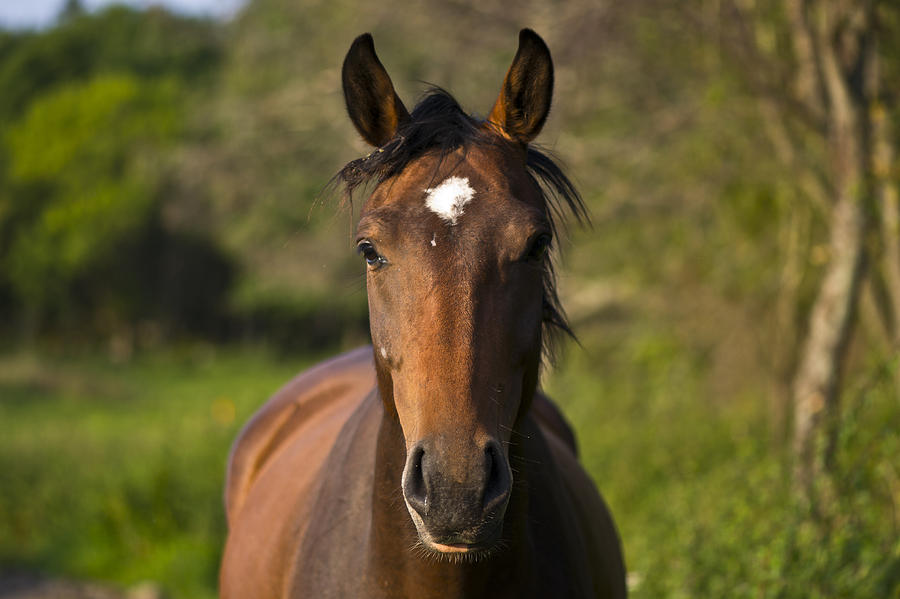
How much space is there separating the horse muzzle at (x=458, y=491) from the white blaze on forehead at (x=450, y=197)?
0.59m

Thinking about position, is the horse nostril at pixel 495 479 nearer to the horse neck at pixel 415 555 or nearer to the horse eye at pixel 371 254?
the horse neck at pixel 415 555

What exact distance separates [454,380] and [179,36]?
627 inches

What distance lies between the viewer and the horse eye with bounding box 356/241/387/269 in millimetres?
2367

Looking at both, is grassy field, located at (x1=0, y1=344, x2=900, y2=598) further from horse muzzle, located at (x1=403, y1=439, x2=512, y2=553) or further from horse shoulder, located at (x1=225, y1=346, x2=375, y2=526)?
horse muzzle, located at (x1=403, y1=439, x2=512, y2=553)

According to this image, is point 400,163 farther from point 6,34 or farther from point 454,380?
point 6,34

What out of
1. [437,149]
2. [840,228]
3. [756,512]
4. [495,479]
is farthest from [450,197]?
[840,228]

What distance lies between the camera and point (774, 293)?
391 inches

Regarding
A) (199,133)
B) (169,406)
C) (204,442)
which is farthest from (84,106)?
(204,442)

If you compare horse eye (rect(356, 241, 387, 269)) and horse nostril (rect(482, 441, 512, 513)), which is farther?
horse eye (rect(356, 241, 387, 269))

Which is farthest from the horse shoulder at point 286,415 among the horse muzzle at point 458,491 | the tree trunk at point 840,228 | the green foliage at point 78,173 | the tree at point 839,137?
the green foliage at point 78,173

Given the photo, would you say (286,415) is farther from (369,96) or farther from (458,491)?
(458,491)

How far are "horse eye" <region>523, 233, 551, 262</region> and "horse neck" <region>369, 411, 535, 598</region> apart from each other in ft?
1.82

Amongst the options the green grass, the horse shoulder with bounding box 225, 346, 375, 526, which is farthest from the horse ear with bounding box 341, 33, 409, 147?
the green grass

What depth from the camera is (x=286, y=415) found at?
14.1 ft
